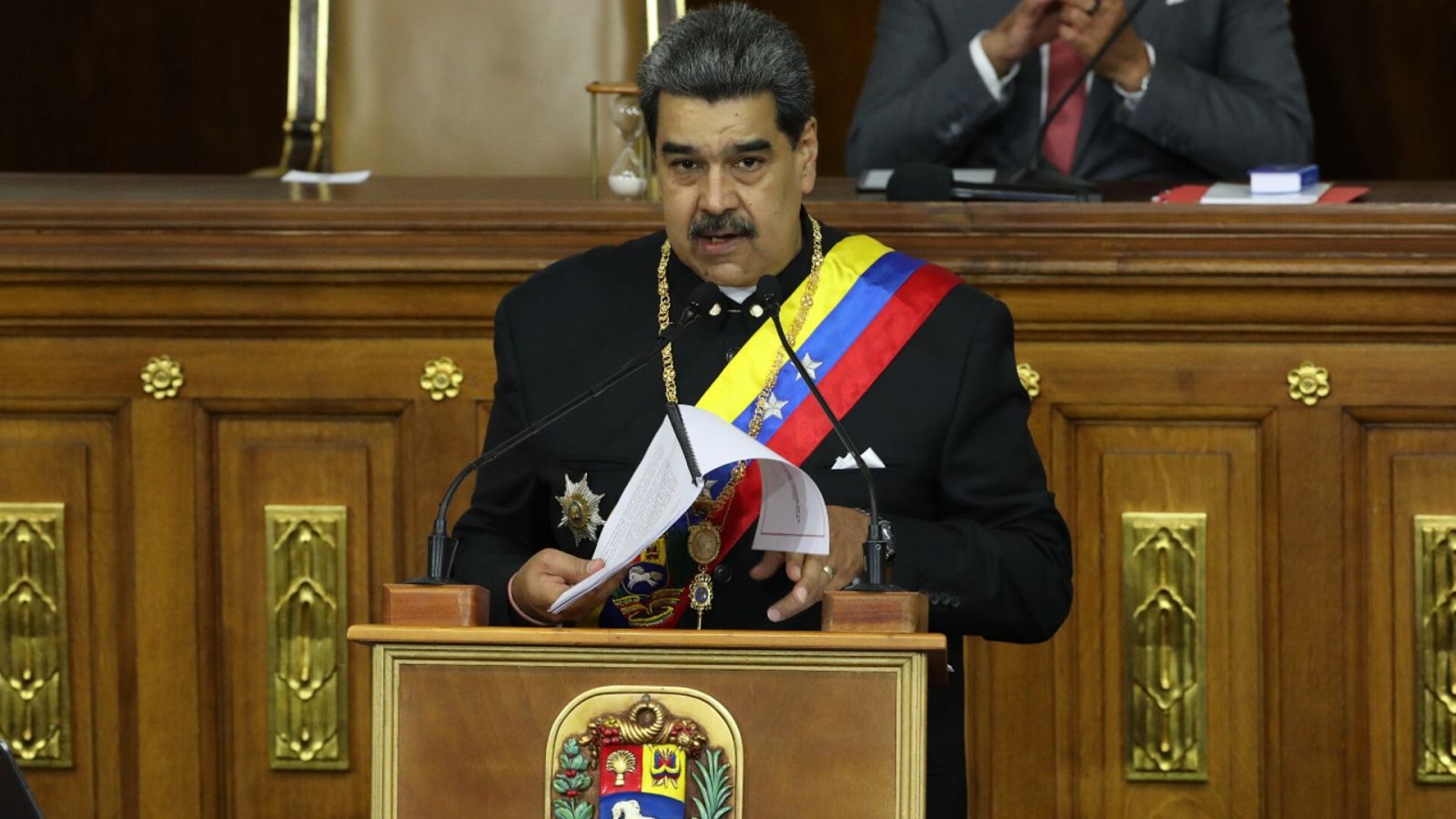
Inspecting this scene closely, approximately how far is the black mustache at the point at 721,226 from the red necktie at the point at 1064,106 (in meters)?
1.32

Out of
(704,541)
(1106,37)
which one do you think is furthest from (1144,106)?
(704,541)

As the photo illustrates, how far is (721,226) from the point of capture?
1.91 metres

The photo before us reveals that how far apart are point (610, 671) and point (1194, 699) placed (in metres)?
1.06

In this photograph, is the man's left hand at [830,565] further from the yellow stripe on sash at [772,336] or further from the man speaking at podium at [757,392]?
the yellow stripe on sash at [772,336]

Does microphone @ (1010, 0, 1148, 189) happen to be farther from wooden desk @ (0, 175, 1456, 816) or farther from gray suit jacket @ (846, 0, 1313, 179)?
wooden desk @ (0, 175, 1456, 816)

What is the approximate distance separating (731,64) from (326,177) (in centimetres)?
145

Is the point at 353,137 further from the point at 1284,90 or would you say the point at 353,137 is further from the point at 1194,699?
the point at 1194,699

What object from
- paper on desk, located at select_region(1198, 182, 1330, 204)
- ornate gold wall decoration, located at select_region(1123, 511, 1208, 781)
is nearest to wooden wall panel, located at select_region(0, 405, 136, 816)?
ornate gold wall decoration, located at select_region(1123, 511, 1208, 781)

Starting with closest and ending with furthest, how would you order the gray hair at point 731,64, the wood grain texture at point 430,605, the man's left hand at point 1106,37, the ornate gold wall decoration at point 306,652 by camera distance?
the wood grain texture at point 430,605, the gray hair at point 731,64, the ornate gold wall decoration at point 306,652, the man's left hand at point 1106,37

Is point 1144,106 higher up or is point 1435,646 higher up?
point 1144,106

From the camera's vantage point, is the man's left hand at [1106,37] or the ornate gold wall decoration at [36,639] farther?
the man's left hand at [1106,37]

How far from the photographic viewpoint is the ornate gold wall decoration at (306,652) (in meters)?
2.45

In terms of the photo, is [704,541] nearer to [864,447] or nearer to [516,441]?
[864,447]

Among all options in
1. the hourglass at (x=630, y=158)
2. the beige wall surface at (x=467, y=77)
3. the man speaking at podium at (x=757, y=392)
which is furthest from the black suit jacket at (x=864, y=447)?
the beige wall surface at (x=467, y=77)
